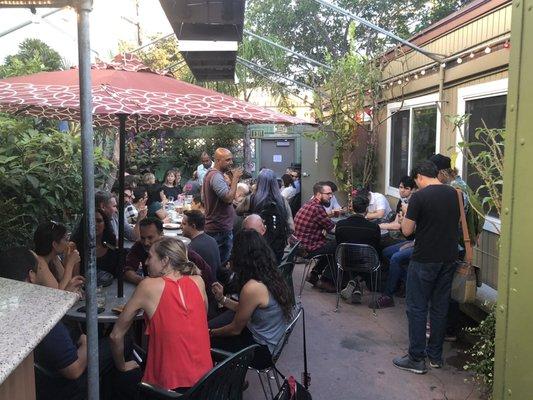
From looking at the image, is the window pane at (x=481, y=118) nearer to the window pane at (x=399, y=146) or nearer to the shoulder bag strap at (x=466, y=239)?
the shoulder bag strap at (x=466, y=239)

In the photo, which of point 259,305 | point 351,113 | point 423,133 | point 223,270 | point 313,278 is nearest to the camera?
point 259,305

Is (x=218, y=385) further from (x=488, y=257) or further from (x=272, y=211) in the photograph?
(x=488, y=257)

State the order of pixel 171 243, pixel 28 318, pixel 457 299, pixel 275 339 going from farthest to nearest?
pixel 457 299, pixel 275 339, pixel 171 243, pixel 28 318

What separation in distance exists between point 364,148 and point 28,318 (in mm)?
8669

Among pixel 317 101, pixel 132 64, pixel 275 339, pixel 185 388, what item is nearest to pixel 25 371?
pixel 185 388

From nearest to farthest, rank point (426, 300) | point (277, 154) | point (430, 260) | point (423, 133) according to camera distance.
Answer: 1. point (430, 260)
2. point (426, 300)
3. point (423, 133)
4. point (277, 154)

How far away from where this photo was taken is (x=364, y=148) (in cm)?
966

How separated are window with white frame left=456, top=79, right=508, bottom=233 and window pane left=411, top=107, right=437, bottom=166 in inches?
39.2

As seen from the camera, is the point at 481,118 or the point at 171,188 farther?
the point at 171,188

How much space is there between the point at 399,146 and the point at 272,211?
4.03 m

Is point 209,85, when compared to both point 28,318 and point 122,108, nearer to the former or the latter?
point 122,108

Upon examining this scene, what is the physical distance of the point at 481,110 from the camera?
5.59m

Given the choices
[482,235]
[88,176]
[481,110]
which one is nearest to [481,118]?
[481,110]

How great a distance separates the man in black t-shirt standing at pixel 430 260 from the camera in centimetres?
384
